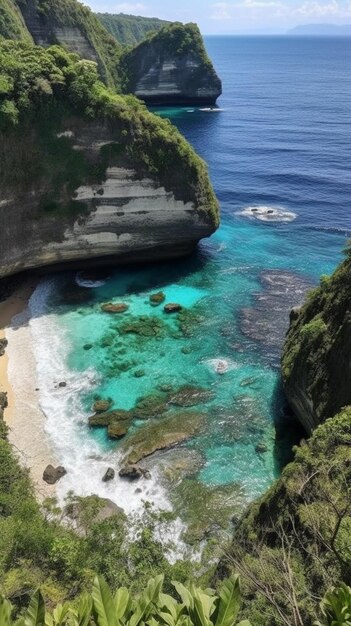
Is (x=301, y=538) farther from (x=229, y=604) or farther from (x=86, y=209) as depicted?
(x=86, y=209)

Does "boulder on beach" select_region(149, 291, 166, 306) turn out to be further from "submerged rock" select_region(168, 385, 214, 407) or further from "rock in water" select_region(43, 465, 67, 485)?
"rock in water" select_region(43, 465, 67, 485)

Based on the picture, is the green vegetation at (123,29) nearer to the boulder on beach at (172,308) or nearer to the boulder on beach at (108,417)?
the boulder on beach at (172,308)

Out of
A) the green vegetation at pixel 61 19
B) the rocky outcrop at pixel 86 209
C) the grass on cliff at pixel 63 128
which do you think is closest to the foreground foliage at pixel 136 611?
the rocky outcrop at pixel 86 209

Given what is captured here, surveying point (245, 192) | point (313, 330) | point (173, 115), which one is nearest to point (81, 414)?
point (313, 330)

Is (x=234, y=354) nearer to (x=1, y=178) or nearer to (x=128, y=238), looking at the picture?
(x=128, y=238)

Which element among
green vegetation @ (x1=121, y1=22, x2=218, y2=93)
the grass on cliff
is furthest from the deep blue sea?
green vegetation @ (x1=121, y1=22, x2=218, y2=93)

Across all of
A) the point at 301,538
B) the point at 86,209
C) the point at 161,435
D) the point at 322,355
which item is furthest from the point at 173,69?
the point at 301,538
